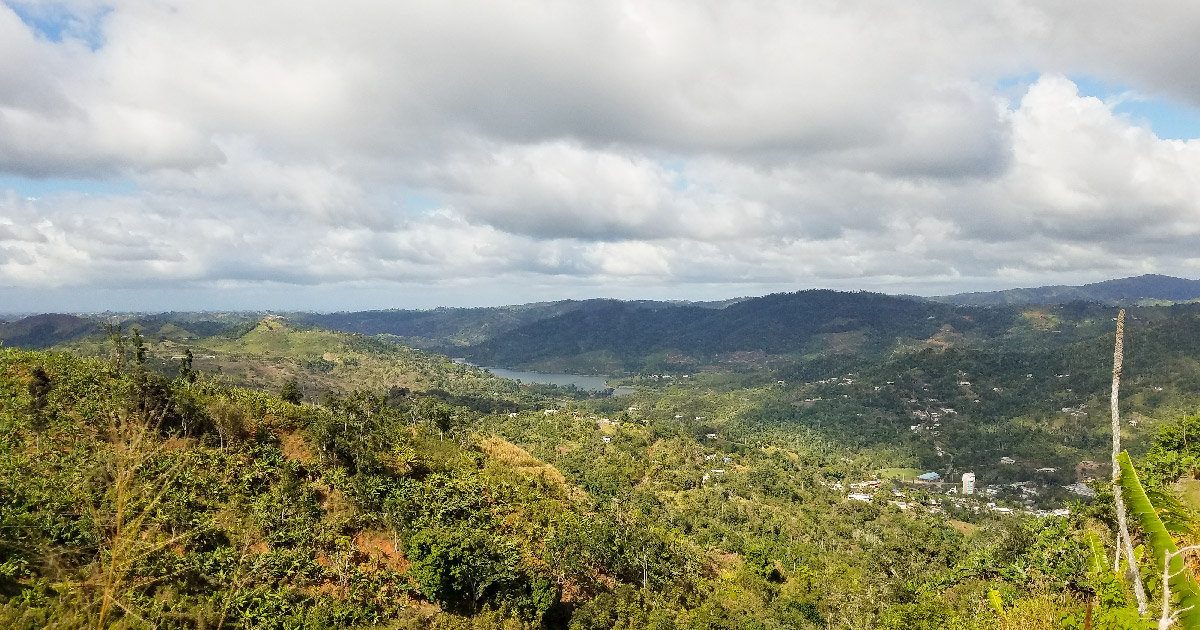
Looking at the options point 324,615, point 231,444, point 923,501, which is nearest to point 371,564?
point 324,615

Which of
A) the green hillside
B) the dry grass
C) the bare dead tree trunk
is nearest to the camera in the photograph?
the bare dead tree trunk

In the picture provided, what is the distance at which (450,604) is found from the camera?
26.4m

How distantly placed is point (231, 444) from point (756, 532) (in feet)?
209

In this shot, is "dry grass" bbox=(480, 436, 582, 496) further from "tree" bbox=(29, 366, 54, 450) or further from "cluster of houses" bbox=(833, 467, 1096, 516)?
"cluster of houses" bbox=(833, 467, 1096, 516)

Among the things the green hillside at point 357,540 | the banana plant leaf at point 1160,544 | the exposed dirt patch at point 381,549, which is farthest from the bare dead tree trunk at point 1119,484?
the exposed dirt patch at point 381,549

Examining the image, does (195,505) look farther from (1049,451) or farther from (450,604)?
(1049,451)

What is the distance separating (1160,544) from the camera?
8891mm

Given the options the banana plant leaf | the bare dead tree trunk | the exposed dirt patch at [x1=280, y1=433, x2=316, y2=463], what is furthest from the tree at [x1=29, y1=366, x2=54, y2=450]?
the banana plant leaf

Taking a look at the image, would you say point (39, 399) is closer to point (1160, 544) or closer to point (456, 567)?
point (456, 567)

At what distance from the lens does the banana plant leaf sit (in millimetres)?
8852

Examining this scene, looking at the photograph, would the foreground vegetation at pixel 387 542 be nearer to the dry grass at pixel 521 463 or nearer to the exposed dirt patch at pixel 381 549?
the exposed dirt patch at pixel 381 549

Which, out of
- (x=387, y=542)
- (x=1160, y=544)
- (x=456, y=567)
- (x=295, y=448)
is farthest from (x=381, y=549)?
(x=1160, y=544)

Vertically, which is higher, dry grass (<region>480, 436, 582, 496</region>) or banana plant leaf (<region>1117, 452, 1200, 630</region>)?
banana plant leaf (<region>1117, 452, 1200, 630</region>)

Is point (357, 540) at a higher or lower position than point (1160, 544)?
lower
